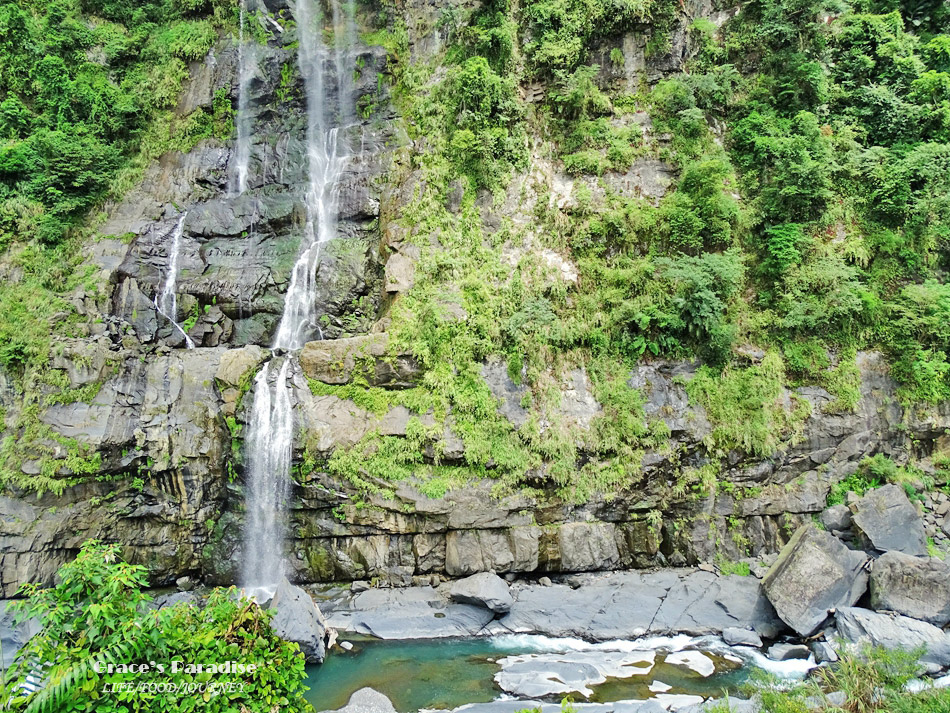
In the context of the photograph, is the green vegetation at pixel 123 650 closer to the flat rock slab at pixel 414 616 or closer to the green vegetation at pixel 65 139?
the flat rock slab at pixel 414 616

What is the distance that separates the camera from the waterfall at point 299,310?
12664 millimetres

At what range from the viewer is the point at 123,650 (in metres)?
4.31

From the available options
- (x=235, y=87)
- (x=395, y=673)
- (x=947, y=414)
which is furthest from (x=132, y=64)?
(x=947, y=414)

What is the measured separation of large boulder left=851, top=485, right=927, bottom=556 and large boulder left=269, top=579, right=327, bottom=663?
37.2 ft

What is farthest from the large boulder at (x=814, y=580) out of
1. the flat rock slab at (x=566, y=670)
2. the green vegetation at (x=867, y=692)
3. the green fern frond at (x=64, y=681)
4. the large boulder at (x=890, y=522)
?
the green fern frond at (x=64, y=681)

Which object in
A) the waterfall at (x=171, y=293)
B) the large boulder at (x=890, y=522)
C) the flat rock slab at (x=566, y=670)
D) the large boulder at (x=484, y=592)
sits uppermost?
the waterfall at (x=171, y=293)

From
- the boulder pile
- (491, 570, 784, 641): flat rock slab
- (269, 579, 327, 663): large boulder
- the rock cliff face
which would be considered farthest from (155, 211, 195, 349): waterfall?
the boulder pile

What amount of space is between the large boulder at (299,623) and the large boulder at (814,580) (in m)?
8.74

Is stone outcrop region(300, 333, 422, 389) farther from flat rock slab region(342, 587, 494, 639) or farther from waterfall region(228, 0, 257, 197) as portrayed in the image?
waterfall region(228, 0, 257, 197)

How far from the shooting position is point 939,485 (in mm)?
12461

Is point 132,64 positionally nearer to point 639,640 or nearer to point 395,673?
point 395,673

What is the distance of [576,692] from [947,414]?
10836mm

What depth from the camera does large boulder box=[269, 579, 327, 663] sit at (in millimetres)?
9984

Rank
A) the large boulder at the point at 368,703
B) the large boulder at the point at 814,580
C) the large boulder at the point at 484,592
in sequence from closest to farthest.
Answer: the large boulder at the point at 368,703 → the large boulder at the point at 814,580 → the large boulder at the point at 484,592
